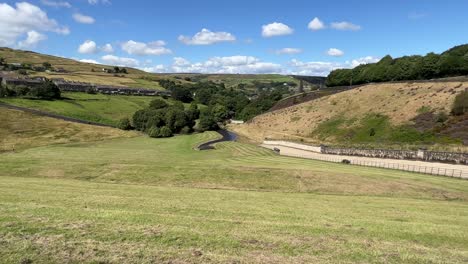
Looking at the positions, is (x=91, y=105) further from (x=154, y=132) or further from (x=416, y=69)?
(x=416, y=69)

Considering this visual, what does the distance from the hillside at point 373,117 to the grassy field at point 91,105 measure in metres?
46.5

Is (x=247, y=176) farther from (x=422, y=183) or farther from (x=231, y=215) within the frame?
(x=231, y=215)

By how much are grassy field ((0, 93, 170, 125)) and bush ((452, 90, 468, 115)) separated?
96249 millimetres

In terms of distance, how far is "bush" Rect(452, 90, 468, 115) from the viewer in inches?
2837

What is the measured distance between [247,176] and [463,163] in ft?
102

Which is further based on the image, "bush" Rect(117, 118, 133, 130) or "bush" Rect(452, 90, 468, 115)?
"bush" Rect(117, 118, 133, 130)

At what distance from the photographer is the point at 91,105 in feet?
448

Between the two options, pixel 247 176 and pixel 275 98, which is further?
pixel 275 98

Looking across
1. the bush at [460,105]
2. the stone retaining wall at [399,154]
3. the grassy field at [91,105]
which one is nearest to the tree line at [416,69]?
the bush at [460,105]

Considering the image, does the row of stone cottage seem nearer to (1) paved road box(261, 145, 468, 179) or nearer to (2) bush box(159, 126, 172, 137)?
(2) bush box(159, 126, 172, 137)

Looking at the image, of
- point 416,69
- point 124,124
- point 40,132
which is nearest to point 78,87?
point 124,124

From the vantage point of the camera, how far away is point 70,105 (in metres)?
130

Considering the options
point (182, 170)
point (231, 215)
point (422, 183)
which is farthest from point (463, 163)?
point (231, 215)

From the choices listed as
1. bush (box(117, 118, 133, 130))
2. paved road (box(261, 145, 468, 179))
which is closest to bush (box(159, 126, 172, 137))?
bush (box(117, 118, 133, 130))
